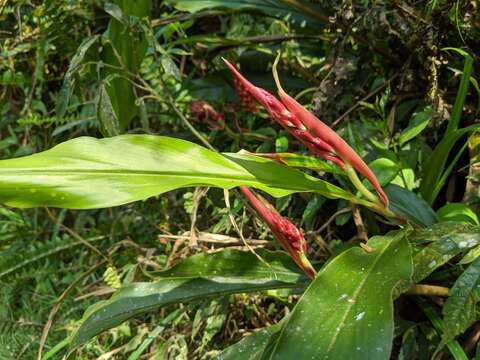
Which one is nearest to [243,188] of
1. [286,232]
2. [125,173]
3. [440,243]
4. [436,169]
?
[286,232]

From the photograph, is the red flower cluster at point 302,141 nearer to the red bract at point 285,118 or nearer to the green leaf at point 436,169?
the red bract at point 285,118

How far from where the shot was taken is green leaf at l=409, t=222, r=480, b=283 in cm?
108

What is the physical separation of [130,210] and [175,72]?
45cm

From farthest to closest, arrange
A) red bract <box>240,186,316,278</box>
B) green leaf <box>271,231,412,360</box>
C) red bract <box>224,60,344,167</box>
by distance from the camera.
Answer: red bract <box>240,186,316,278</box> < red bract <box>224,60,344,167</box> < green leaf <box>271,231,412,360</box>

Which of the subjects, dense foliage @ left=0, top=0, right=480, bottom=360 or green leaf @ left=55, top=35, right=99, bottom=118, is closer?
dense foliage @ left=0, top=0, right=480, bottom=360

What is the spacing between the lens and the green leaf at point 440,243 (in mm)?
1077

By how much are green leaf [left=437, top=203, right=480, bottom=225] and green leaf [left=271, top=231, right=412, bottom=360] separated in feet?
0.76

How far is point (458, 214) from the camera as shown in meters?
1.31

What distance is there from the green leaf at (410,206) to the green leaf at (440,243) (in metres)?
0.16

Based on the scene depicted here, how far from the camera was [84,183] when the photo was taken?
3.26 feet

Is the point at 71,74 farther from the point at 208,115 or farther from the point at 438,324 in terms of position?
the point at 438,324

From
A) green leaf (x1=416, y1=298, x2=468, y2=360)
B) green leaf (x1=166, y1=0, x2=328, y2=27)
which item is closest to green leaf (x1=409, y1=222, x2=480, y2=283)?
green leaf (x1=416, y1=298, x2=468, y2=360)

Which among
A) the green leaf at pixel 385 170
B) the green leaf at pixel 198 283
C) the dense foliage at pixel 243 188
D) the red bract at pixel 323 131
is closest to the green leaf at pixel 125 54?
the dense foliage at pixel 243 188

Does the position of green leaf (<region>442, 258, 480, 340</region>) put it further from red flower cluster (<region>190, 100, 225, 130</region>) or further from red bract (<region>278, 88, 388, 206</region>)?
red flower cluster (<region>190, 100, 225, 130</region>)
